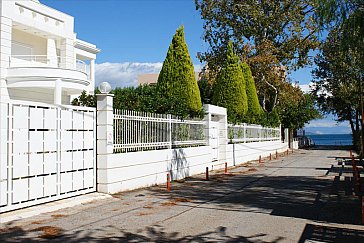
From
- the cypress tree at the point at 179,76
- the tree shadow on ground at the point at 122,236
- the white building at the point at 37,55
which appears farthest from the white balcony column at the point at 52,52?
the tree shadow on ground at the point at 122,236

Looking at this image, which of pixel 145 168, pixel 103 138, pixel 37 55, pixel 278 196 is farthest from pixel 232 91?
pixel 103 138

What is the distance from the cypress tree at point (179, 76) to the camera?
17.5 meters

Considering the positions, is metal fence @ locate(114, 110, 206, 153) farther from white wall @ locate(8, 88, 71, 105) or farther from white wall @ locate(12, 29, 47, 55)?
white wall @ locate(12, 29, 47, 55)

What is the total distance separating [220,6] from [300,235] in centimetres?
3206

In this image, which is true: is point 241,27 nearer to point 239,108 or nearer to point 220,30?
point 220,30

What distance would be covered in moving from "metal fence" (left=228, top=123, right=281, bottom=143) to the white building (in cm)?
890

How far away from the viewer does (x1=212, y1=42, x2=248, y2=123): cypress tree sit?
84.7 ft

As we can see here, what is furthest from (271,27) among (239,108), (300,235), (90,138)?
(300,235)

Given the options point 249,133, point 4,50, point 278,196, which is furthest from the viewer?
point 249,133

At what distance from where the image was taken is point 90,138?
1114 centimetres

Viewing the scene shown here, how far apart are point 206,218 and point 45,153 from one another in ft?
13.1

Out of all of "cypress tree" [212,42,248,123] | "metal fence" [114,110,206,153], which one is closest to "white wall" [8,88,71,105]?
"metal fence" [114,110,206,153]

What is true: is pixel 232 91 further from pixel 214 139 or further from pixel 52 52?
pixel 52 52

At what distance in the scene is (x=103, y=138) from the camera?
11281 mm
